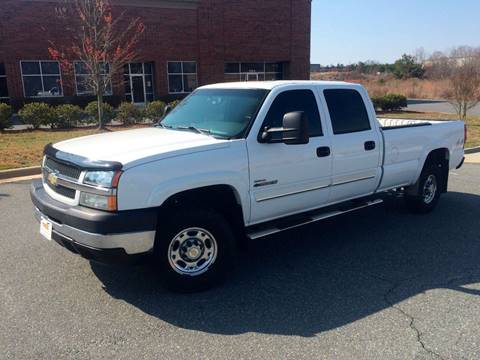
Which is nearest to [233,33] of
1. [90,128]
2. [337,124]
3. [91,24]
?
[91,24]

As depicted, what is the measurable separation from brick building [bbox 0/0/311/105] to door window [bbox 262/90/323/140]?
24181 mm

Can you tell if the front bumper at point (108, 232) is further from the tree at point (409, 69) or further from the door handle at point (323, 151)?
the tree at point (409, 69)

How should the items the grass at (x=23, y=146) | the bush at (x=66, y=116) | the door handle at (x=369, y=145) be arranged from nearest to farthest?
the door handle at (x=369, y=145) < the grass at (x=23, y=146) < the bush at (x=66, y=116)

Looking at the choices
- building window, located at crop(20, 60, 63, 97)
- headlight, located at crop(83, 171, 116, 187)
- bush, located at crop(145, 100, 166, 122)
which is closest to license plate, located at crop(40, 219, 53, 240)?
headlight, located at crop(83, 171, 116, 187)

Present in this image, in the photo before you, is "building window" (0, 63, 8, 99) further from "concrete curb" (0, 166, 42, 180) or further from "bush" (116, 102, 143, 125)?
"concrete curb" (0, 166, 42, 180)

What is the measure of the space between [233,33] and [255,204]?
29413mm

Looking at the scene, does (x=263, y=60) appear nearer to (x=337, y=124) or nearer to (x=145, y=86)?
(x=145, y=86)

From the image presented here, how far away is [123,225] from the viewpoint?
144 inches

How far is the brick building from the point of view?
25328 millimetres

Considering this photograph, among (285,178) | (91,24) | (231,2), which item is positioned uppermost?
(231,2)

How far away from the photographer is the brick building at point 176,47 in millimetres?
25328

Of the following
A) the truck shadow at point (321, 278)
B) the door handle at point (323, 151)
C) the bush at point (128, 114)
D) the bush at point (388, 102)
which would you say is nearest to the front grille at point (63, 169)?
the truck shadow at point (321, 278)

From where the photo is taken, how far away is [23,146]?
1248 centimetres

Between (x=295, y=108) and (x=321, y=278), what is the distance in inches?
71.6
